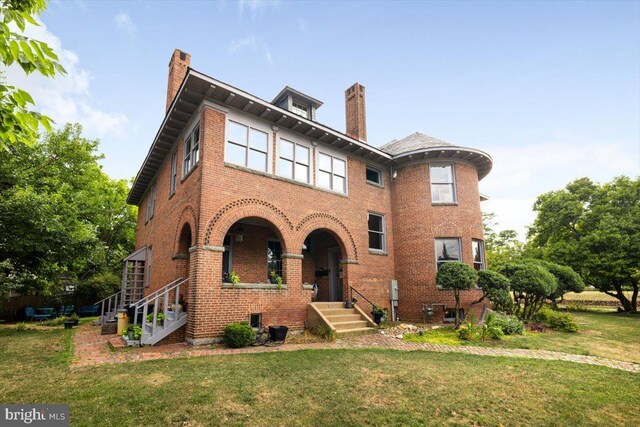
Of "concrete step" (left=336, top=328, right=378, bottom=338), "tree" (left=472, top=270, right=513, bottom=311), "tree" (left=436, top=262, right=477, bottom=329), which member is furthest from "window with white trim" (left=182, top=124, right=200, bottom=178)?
"tree" (left=472, top=270, right=513, bottom=311)

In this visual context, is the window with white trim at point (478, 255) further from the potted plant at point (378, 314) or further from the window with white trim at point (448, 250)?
the potted plant at point (378, 314)

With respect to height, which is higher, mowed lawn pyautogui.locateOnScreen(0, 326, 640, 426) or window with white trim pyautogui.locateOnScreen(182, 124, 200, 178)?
window with white trim pyautogui.locateOnScreen(182, 124, 200, 178)

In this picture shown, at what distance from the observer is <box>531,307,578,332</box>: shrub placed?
11789mm

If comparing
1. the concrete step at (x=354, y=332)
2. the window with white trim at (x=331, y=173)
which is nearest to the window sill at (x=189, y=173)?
the window with white trim at (x=331, y=173)

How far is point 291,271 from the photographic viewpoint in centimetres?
1092

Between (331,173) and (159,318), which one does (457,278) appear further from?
(159,318)

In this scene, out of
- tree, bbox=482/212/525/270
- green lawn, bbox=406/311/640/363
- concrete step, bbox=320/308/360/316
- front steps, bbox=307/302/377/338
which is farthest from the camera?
tree, bbox=482/212/525/270

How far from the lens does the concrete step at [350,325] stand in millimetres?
10505

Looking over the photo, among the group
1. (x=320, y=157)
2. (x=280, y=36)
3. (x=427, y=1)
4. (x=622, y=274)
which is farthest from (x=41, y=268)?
(x=622, y=274)

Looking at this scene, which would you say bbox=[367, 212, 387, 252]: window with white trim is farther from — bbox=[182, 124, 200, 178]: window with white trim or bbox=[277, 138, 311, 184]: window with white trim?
bbox=[182, 124, 200, 178]: window with white trim

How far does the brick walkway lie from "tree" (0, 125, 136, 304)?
5802mm

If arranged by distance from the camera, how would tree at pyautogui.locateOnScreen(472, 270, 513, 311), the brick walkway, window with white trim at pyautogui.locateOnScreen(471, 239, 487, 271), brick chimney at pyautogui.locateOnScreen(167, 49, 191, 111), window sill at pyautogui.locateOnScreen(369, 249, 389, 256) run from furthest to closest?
window with white trim at pyautogui.locateOnScreen(471, 239, 487, 271), window sill at pyautogui.locateOnScreen(369, 249, 389, 256), brick chimney at pyautogui.locateOnScreen(167, 49, 191, 111), tree at pyautogui.locateOnScreen(472, 270, 513, 311), the brick walkway

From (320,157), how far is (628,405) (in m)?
10.6

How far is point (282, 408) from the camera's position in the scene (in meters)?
4.34
